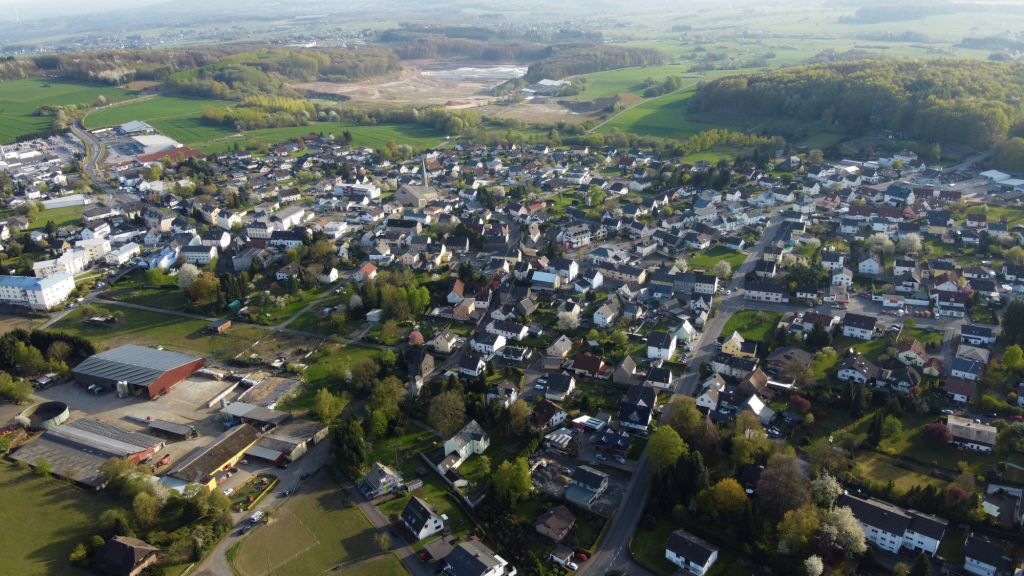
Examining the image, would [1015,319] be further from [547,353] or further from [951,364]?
[547,353]

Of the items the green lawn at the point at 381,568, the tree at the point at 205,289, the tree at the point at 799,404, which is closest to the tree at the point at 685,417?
the tree at the point at 799,404

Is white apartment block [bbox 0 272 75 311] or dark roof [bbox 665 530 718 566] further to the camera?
white apartment block [bbox 0 272 75 311]

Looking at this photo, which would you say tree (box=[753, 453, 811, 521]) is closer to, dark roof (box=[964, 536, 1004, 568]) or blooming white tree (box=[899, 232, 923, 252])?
dark roof (box=[964, 536, 1004, 568])

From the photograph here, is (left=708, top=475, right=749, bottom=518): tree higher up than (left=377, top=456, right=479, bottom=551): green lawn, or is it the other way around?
(left=708, top=475, right=749, bottom=518): tree

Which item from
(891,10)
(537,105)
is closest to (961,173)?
(537,105)

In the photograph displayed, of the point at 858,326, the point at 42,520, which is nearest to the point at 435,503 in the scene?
the point at 42,520

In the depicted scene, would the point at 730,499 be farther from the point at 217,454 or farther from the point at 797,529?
the point at 217,454

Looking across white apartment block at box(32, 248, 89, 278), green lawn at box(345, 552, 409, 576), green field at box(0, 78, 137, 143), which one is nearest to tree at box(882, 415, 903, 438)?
green lawn at box(345, 552, 409, 576)
